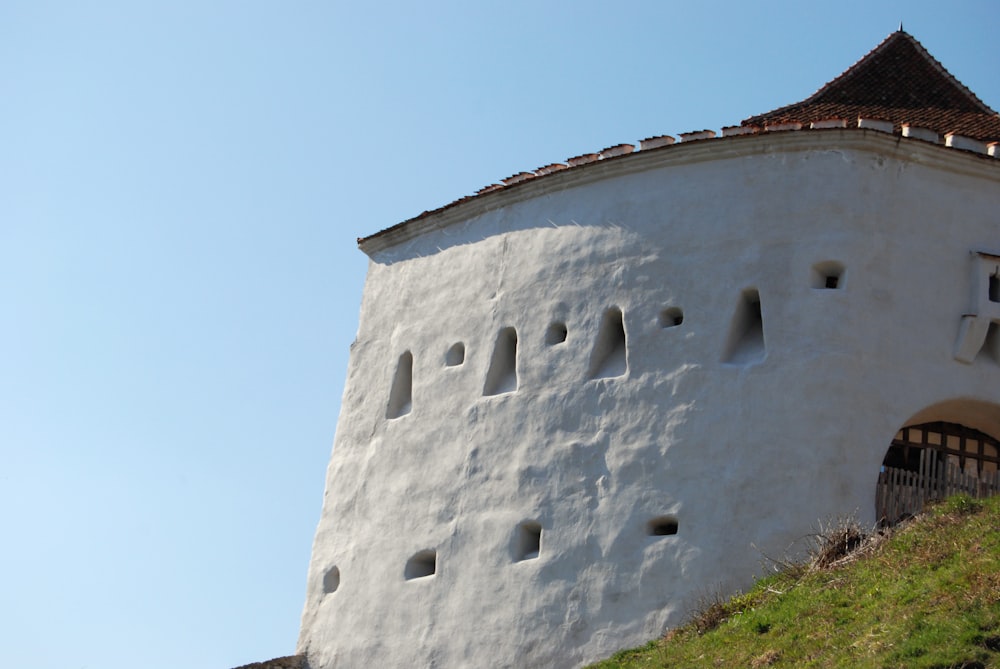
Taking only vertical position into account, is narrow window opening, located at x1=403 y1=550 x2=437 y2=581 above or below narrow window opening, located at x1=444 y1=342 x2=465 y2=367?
below

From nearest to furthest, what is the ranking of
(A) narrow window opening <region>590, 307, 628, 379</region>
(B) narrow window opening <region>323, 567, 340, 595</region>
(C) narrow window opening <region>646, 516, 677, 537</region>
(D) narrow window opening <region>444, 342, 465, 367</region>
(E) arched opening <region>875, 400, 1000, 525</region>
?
(E) arched opening <region>875, 400, 1000, 525</region>, (C) narrow window opening <region>646, 516, 677, 537</region>, (A) narrow window opening <region>590, 307, 628, 379</region>, (D) narrow window opening <region>444, 342, 465, 367</region>, (B) narrow window opening <region>323, 567, 340, 595</region>

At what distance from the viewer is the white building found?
707 inches

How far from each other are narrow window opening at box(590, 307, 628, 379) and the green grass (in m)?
3.57

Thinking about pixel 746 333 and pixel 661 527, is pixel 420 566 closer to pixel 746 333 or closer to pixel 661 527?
pixel 661 527

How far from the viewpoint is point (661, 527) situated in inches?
723

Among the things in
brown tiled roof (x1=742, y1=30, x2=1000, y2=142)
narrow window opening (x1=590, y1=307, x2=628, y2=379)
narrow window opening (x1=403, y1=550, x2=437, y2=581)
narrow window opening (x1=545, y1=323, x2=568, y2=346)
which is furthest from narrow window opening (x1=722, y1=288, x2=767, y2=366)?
narrow window opening (x1=403, y1=550, x2=437, y2=581)

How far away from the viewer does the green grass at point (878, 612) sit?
1348 cm

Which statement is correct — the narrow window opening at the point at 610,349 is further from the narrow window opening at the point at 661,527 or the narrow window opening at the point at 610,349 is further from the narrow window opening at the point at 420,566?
the narrow window opening at the point at 420,566

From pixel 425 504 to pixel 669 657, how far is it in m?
5.40

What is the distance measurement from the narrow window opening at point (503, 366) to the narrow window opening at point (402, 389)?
1.74 metres

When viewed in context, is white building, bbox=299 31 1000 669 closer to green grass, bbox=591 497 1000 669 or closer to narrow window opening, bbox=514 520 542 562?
narrow window opening, bbox=514 520 542 562

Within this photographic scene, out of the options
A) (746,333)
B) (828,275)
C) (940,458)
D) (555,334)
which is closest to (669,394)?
(746,333)

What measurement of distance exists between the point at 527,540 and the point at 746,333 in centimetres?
368

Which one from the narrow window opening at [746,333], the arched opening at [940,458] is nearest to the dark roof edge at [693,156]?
the narrow window opening at [746,333]
